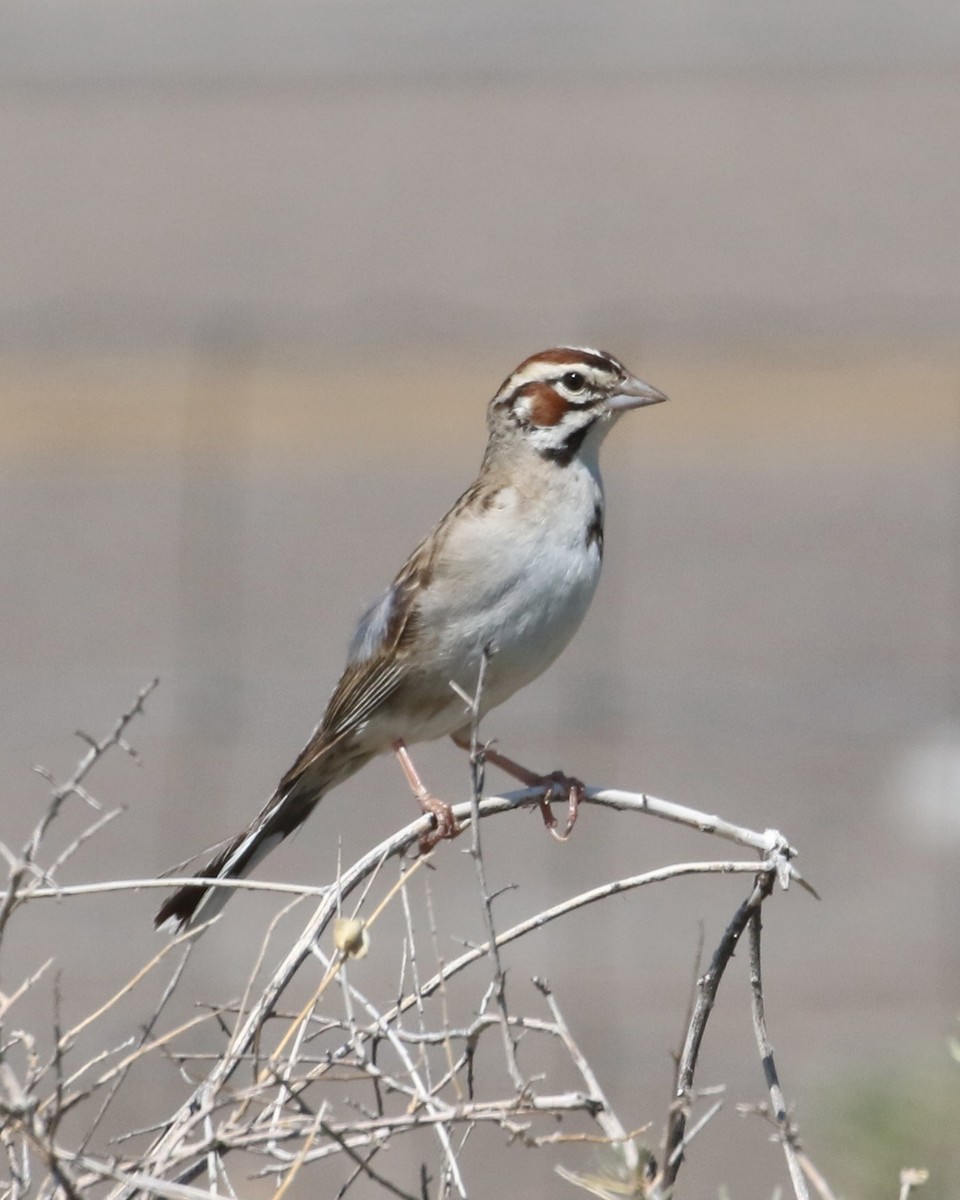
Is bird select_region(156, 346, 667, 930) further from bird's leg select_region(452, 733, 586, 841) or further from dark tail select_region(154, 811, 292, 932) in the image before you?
bird's leg select_region(452, 733, 586, 841)

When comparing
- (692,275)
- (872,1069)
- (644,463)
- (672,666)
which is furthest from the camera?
(692,275)

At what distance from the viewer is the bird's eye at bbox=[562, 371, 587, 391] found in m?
4.76

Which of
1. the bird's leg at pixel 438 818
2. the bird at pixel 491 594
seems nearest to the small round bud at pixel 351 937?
the bird's leg at pixel 438 818

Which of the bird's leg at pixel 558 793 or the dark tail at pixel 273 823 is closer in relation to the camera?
the bird's leg at pixel 558 793

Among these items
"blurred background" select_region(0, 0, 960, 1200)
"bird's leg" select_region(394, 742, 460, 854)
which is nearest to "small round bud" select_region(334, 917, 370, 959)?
"bird's leg" select_region(394, 742, 460, 854)

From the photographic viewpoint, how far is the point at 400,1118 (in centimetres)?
261

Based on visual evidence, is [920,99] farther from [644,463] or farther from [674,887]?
[674,887]

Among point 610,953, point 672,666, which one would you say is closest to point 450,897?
point 610,953

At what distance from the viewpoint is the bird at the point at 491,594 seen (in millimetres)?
4520

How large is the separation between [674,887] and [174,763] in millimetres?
2738

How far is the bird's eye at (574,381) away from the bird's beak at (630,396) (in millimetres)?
67

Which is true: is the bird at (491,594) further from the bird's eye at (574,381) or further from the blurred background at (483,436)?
the blurred background at (483,436)

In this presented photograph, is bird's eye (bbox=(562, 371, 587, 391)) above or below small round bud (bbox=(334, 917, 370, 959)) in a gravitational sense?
above

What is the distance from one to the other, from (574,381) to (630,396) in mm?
132
